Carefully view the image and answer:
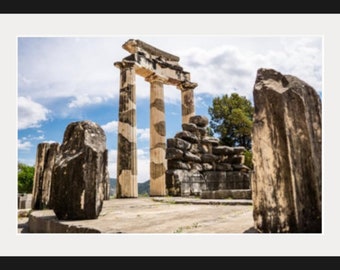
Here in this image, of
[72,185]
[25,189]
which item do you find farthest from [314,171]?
[25,189]

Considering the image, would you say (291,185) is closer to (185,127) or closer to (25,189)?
(185,127)

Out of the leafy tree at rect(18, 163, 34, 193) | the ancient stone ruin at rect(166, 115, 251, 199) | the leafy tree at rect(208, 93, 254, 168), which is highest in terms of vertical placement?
the leafy tree at rect(208, 93, 254, 168)

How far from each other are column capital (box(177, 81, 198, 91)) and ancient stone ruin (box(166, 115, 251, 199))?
12.1 feet

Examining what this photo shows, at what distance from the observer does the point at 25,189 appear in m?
39.7

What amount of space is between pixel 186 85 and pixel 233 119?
10293 millimetres

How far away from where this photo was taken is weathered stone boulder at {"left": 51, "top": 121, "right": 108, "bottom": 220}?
441cm

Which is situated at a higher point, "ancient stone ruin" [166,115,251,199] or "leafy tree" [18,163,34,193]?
"ancient stone ruin" [166,115,251,199]

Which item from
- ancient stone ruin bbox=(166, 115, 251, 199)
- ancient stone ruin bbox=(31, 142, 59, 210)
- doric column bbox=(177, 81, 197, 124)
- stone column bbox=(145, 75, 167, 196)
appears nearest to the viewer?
ancient stone ruin bbox=(31, 142, 59, 210)

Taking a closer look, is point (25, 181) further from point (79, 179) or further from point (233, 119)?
point (79, 179)

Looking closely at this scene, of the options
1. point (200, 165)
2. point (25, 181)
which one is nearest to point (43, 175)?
point (200, 165)

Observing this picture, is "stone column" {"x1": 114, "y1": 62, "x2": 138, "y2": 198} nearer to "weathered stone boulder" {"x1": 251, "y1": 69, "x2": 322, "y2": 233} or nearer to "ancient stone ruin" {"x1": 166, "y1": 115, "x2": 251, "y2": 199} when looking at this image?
"ancient stone ruin" {"x1": 166, "y1": 115, "x2": 251, "y2": 199}

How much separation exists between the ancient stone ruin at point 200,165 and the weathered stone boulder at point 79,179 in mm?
9492

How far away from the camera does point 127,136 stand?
15.8m

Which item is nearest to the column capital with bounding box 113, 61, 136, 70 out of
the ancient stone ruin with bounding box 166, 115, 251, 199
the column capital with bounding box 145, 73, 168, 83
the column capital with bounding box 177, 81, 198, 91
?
the column capital with bounding box 145, 73, 168, 83
